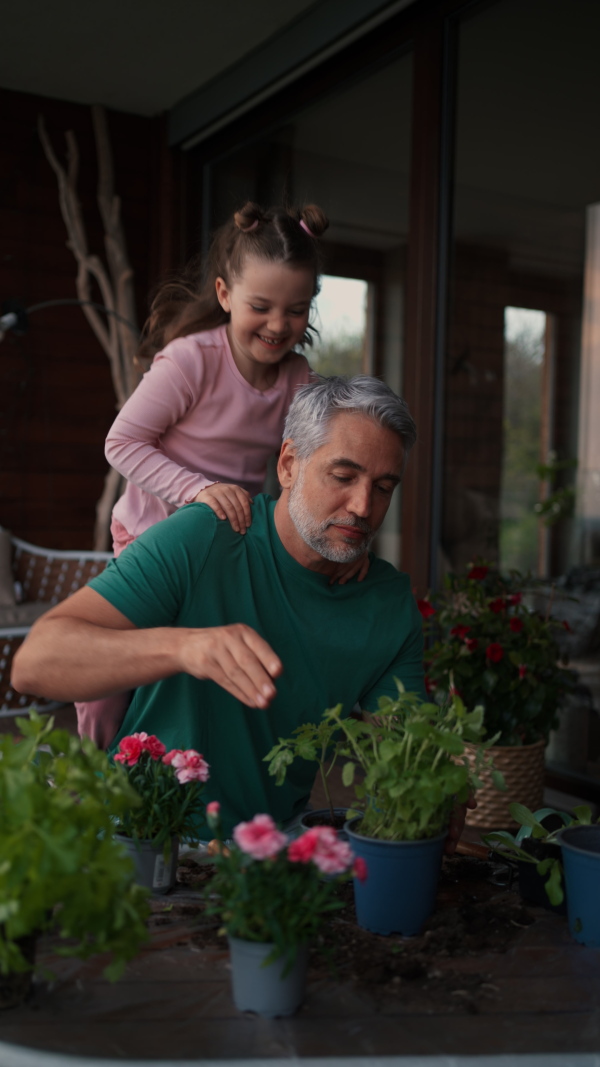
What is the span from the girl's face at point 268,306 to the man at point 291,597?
0.49 metres

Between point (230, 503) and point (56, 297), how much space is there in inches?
149

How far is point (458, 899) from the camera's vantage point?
1112 millimetres

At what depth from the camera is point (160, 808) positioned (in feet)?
3.57

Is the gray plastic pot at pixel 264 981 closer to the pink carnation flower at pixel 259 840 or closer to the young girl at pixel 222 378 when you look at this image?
the pink carnation flower at pixel 259 840

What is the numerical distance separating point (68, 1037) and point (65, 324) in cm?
467

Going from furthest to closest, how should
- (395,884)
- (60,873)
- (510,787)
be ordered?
(510,787)
(395,884)
(60,873)

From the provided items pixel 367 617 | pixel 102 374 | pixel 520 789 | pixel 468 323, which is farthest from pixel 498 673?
pixel 102 374

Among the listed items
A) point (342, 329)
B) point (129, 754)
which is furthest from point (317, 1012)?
point (342, 329)

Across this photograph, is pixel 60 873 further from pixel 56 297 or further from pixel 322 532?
pixel 56 297

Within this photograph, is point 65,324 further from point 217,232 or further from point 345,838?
point 345,838

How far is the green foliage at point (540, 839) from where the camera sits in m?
1.03

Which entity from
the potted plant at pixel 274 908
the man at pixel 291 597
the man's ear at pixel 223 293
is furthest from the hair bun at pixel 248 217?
the potted plant at pixel 274 908

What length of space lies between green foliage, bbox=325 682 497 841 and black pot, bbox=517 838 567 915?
0.10 m

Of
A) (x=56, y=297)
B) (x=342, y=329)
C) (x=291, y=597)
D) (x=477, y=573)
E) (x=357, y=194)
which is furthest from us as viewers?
(x=56, y=297)
